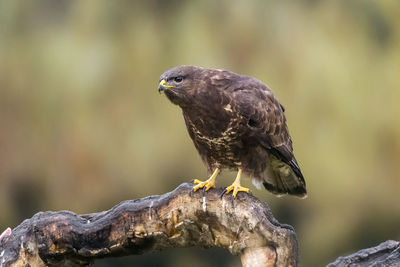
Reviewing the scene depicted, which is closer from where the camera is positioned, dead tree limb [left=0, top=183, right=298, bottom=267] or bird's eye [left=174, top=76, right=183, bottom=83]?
dead tree limb [left=0, top=183, right=298, bottom=267]

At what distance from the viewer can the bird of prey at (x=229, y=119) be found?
11.6ft

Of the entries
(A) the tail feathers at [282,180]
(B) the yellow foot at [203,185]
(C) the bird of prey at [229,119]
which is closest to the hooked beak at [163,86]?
(C) the bird of prey at [229,119]

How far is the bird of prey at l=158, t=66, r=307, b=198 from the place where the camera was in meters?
3.53

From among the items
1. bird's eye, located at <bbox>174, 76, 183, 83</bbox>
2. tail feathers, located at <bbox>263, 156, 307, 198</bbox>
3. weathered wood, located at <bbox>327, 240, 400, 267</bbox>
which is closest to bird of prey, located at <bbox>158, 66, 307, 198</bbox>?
bird's eye, located at <bbox>174, 76, 183, 83</bbox>

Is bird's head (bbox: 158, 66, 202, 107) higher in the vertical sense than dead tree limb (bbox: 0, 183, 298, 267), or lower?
higher

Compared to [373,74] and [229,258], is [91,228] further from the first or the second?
[373,74]

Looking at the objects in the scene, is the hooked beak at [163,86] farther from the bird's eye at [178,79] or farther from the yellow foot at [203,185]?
the yellow foot at [203,185]

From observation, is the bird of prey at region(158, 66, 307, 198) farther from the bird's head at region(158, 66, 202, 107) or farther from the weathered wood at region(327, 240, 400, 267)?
the weathered wood at region(327, 240, 400, 267)

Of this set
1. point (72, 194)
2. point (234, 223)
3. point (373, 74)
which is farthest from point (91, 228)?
point (373, 74)

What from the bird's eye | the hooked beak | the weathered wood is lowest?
the weathered wood

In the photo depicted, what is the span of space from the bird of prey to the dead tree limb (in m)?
0.20

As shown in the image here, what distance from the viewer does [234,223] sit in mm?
3109

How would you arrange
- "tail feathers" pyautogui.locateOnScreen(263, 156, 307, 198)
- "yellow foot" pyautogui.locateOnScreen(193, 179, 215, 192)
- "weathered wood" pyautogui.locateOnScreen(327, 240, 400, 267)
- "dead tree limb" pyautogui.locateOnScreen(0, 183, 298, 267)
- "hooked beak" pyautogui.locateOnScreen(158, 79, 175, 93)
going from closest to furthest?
"weathered wood" pyautogui.locateOnScreen(327, 240, 400, 267), "dead tree limb" pyautogui.locateOnScreen(0, 183, 298, 267), "yellow foot" pyautogui.locateOnScreen(193, 179, 215, 192), "hooked beak" pyautogui.locateOnScreen(158, 79, 175, 93), "tail feathers" pyautogui.locateOnScreen(263, 156, 307, 198)

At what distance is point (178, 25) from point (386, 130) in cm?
206
